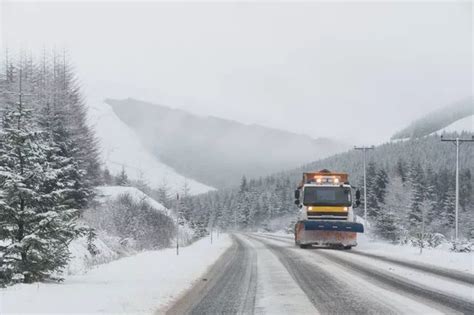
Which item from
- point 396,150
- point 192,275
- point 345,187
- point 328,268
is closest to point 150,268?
point 192,275

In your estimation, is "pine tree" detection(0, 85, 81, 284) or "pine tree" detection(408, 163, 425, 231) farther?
"pine tree" detection(408, 163, 425, 231)

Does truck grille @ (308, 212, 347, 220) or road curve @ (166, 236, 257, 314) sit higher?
truck grille @ (308, 212, 347, 220)

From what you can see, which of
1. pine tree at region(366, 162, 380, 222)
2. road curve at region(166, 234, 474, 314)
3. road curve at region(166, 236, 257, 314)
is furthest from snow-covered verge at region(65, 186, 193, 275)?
pine tree at region(366, 162, 380, 222)

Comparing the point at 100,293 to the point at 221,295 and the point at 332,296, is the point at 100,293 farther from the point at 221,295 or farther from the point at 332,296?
the point at 332,296

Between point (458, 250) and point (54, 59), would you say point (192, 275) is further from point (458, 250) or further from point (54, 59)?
point (54, 59)

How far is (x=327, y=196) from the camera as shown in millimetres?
29766

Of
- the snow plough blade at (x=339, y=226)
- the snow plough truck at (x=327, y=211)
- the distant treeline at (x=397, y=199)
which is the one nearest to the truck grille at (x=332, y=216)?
the snow plough truck at (x=327, y=211)

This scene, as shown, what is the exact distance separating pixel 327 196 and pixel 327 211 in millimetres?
789

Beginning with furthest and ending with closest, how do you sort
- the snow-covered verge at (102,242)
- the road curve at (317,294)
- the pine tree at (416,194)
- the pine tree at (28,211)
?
1. the pine tree at (416,194)
2. the snow-covered verge at (102,242)
3. the pine tree at (28,211)
4. the road curve at (317,294)

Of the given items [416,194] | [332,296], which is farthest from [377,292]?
[416,194]

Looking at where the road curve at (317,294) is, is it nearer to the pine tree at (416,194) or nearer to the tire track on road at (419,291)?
the tire track on road at (419,291)

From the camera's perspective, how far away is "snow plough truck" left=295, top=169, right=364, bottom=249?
29400mm

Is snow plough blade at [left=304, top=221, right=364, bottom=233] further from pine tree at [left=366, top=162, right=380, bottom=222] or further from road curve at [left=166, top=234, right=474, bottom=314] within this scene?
pine tree at [left=366, top=162, right=380, bottom=222]

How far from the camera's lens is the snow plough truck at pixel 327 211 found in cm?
2940
